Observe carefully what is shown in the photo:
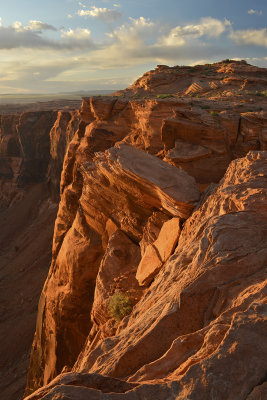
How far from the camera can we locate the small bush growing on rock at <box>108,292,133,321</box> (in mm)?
9634

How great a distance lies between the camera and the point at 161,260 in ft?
32.2

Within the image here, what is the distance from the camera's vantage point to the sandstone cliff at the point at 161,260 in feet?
12.5

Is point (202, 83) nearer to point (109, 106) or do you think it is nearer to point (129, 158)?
point (109, 106)

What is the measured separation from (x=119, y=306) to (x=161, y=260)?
6.76ft

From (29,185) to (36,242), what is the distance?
45.8 ft

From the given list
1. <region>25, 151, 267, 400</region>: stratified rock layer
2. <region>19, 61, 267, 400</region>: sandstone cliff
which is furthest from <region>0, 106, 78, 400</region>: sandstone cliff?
<region>25, 151, 267, 400</region>: stratified rock layer

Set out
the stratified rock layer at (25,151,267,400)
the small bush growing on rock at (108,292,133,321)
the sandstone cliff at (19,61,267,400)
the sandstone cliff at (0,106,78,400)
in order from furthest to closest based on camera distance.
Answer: the sandstone cliff at (0,106,78,400) → the small bush growing on rock at (108,292,133,321) → the sandstone cliff at (19,61,267,400) → the stratified rock layer at (25,151,267,400)

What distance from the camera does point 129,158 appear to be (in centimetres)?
1184

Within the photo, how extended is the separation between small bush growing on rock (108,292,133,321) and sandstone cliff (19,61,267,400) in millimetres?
191

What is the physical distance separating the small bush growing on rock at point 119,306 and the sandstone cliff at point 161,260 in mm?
191

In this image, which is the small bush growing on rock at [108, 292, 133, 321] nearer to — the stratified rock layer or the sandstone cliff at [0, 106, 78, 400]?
the stratified rock layer

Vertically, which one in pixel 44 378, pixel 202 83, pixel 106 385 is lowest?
pixel 44 378

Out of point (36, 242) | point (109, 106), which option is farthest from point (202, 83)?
point (36, 242)

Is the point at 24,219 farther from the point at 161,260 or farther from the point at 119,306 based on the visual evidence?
the point at 161,260
